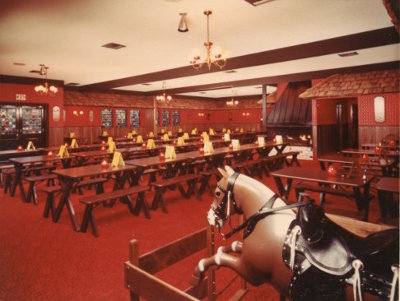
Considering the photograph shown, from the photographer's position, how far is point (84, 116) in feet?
46.3

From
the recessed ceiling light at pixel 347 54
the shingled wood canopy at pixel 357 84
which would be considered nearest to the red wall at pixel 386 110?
the shingled wood canopy at pixel 357 84

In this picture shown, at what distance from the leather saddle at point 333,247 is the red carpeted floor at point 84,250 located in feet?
4.43

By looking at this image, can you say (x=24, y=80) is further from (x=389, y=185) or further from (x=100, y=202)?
(x=389, y=185)

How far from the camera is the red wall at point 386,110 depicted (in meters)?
9.62

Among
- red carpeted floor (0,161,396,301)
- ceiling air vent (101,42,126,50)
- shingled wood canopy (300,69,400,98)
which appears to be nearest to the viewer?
red carpeted floor (0,161,396,301)

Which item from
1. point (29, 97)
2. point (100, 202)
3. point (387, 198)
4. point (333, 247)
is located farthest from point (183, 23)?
point (29, 97)

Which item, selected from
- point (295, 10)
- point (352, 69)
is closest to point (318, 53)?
point (295, 10)

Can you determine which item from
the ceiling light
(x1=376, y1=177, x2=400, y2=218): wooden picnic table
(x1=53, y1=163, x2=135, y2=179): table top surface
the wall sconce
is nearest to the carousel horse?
(x1=376, y1=177, x2=400, y2=218): wooden picnic table

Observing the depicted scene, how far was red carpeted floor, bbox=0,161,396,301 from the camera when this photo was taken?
8.49 feet

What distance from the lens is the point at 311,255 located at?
1.35 m

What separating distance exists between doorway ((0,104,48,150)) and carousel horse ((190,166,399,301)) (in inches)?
459

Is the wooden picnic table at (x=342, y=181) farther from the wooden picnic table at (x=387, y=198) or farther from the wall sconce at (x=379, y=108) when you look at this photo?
the wall sconce at (x=379, y=108)

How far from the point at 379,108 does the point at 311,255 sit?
10580mm

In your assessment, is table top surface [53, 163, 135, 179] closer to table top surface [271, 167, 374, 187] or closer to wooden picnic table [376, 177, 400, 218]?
table top surface [271, 167, 374, 187]
